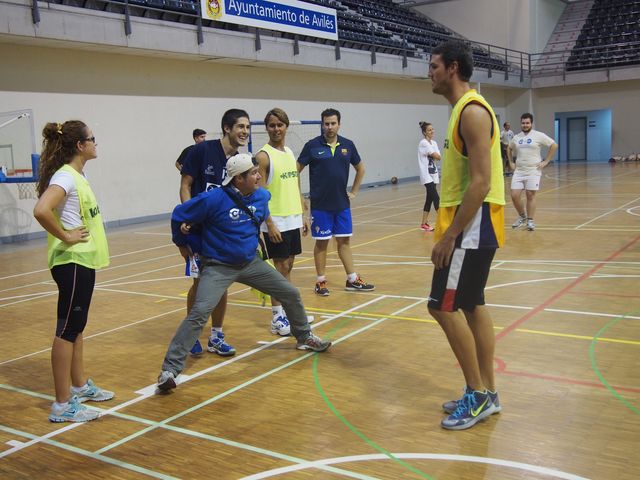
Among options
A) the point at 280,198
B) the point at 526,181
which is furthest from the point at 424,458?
the point at 526,181

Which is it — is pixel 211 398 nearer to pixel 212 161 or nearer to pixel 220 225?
pixel 220 225

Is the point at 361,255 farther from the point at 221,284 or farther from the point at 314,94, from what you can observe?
the point at 314,94

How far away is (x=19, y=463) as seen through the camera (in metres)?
3.44

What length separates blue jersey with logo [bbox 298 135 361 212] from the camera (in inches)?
274

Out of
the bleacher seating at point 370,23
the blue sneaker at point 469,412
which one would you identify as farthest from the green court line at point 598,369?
the bleacher seating at point 370,23

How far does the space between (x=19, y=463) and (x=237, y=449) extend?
115 centimetres

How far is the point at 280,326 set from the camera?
562 centimetres

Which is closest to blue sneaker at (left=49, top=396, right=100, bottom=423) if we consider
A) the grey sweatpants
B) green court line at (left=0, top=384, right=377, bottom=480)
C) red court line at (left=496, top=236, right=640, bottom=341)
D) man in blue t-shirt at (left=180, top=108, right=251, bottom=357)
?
green court line at (left=0, top=384, right=377, bottom=480)

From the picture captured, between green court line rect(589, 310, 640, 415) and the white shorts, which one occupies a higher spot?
the white shorts

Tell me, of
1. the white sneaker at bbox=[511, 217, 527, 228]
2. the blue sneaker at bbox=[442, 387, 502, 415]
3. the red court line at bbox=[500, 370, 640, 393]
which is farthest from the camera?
the white sneaker at bbox=[511, 217, 527, 228]

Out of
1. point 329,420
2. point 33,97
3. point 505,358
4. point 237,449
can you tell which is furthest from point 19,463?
point 33,97

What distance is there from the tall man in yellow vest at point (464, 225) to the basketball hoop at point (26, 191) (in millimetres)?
11865

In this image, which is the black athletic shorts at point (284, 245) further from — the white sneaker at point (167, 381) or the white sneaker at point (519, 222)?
the white sneaker at point (519, 222)

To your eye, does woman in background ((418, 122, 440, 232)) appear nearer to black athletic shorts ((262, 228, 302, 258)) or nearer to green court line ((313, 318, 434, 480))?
black athletic shorts ((262, 228, 302, 258))
